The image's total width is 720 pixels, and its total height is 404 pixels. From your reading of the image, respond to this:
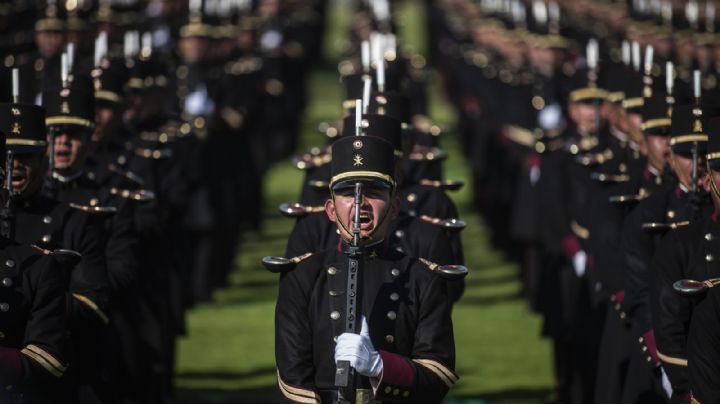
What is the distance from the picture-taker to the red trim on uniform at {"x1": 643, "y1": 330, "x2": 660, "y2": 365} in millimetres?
10047

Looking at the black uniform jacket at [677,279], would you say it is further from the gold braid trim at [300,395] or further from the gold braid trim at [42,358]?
the gold braid trim at [42,358]

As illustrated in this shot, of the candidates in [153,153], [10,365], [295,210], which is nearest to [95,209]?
[295,210]

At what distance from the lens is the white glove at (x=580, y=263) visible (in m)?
13.7

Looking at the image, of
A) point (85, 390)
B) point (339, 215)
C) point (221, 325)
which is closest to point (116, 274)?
point (85, 390)

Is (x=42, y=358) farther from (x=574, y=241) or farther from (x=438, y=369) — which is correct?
(x=574, y=241)

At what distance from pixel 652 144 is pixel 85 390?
371 centimetres

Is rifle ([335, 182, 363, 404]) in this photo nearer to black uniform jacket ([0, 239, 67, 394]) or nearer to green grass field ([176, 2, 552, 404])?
black uniform jacket ([0, 239, 67, 394])

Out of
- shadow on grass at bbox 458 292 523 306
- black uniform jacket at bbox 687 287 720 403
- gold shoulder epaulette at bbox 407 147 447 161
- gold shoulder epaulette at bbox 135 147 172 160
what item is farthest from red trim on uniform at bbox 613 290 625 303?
shadow on grass at bbox 458 292 523 306

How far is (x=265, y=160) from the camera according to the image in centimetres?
2675

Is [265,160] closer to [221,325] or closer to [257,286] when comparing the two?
[257,286]

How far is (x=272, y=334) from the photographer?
17312 mm

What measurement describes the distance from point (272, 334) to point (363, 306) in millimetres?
9033

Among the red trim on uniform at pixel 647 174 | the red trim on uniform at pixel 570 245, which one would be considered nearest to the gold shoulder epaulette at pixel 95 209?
the red trim on uniform at pixel 647 174

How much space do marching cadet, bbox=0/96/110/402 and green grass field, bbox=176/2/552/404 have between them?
3.86 meters
